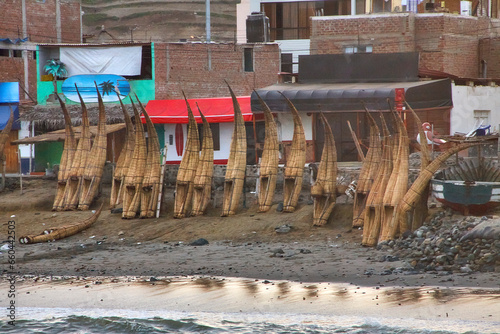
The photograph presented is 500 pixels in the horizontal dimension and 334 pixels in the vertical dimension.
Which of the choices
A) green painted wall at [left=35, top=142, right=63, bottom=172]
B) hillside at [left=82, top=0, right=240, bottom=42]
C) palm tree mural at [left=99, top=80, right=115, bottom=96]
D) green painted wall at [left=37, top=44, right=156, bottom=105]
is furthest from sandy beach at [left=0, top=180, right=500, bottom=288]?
hillside at [left=82, top=0, right=240, bottom=42]

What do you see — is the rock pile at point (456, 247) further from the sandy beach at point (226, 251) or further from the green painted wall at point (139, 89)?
the green painted wall at point (139, 89)

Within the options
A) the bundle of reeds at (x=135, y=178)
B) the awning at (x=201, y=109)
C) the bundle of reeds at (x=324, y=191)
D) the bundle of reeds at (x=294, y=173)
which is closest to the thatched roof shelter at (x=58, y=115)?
the awning at (x=201, y=109)

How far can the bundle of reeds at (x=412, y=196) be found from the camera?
18.0m

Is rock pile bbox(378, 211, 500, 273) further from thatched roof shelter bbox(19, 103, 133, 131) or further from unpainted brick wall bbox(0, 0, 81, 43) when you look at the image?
unpainted brick wall bbox(0, 0, 81, 43)

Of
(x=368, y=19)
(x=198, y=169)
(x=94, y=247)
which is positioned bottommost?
(x=94, y=247)

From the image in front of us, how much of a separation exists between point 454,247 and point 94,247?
900 cm

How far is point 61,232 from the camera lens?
21.9 metres

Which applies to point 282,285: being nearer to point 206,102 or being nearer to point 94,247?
point 94,247

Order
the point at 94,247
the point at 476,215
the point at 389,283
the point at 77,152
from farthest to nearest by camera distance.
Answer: the point at 77,152 < the point at 94,247 < the point at 476,215 < the point at 389,283

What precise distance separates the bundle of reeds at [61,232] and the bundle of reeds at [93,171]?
210 cm

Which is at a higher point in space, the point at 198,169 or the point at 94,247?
the point at 198,169

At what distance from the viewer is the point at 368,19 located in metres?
32.0

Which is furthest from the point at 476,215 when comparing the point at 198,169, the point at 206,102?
the point at 206,102

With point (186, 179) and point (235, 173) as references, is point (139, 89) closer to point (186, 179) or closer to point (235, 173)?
point (186, 179)
